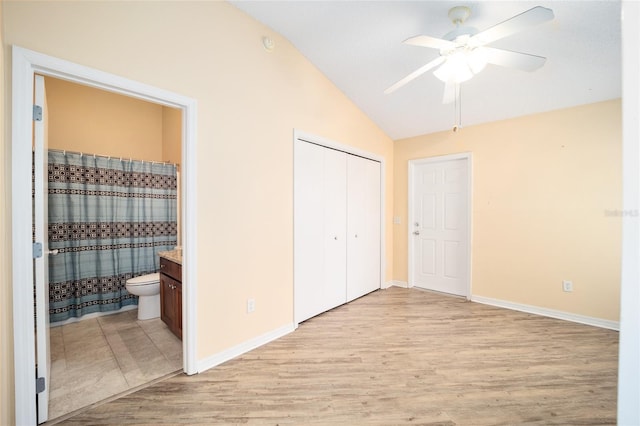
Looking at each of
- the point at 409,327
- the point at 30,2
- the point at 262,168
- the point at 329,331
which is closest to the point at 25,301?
the point at 30,2

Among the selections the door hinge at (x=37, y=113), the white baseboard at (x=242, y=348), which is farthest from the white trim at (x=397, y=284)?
the door hinge at (x=37, y=113)

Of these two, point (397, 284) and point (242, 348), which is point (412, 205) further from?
point (242, 348)

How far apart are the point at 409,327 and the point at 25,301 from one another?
2939mm

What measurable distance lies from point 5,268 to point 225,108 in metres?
1.61

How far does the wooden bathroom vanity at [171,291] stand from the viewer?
8.19ft

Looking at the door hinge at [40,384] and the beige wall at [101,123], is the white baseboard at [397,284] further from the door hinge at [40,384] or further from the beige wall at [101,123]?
the beige wall at [101,123]

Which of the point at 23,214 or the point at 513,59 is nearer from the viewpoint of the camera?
the point at 23,214

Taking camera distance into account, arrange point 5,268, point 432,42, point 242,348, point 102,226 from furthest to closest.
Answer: point 102,226, point 242,348, point 432,42, point 5,268

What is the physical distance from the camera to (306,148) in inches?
117

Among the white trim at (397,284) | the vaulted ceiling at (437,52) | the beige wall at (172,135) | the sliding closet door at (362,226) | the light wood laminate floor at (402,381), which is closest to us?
the light wood laminate floor at (402,381)

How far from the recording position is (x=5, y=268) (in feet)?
4.43

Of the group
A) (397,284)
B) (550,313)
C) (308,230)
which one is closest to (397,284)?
(397,284)

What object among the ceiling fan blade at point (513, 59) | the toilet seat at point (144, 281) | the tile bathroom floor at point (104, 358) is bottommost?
Answer: the tile bathroom floor at point (104, 358)

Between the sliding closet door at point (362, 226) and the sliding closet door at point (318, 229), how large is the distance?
0.14 m
